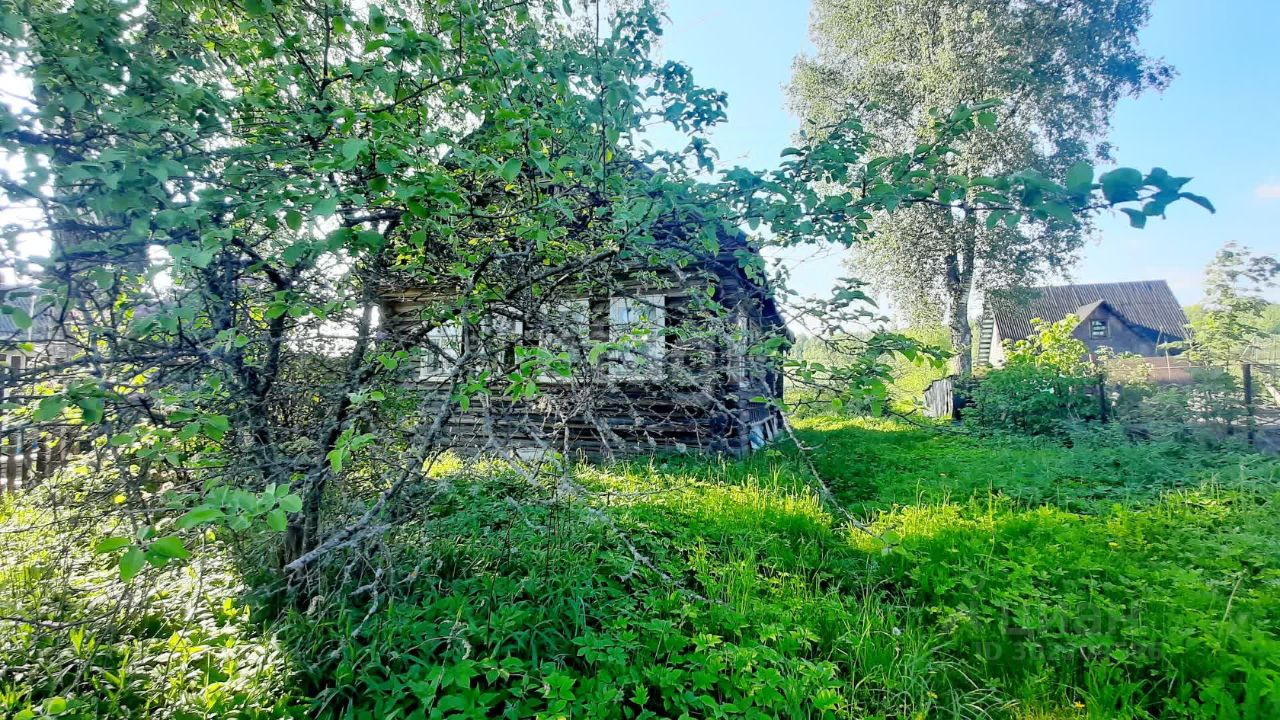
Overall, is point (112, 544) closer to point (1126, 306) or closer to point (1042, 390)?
point (1042, 390)

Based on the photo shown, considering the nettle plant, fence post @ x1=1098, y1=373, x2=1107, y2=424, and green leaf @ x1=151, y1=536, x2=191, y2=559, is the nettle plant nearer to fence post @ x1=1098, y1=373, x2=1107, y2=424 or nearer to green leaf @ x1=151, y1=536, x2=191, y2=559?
green leaf @ x1=151, y1=536, x2=191, y2=559

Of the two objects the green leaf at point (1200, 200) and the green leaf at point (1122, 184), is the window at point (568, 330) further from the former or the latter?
the green leaf at point (1200, 200)

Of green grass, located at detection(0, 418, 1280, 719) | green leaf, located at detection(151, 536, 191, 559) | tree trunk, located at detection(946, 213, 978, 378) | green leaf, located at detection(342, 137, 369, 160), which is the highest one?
tree trunk, located at detection(946, 213, 978, 378)

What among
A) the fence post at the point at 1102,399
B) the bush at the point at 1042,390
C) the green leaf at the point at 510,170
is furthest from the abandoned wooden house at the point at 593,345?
the fence post at the point at 1102,399

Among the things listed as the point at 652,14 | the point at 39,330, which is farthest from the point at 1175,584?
the point at 39,330

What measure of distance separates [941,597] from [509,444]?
2646 millimetres

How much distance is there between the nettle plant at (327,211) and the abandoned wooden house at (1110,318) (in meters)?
17.6

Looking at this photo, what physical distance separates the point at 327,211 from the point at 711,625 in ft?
7.71

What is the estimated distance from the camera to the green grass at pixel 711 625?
1900 mm

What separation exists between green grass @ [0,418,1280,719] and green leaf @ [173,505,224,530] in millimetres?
1050

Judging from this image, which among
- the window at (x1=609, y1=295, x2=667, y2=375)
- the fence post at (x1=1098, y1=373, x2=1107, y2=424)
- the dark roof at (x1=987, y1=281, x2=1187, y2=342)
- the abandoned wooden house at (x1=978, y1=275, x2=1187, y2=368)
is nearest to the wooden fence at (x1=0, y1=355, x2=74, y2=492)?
the window at (x1=609, y1=295, x2=667, y2=375)

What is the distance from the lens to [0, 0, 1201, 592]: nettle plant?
4.50ft

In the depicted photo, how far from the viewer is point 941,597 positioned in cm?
288

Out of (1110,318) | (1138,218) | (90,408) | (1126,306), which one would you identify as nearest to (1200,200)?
(1138,218)
